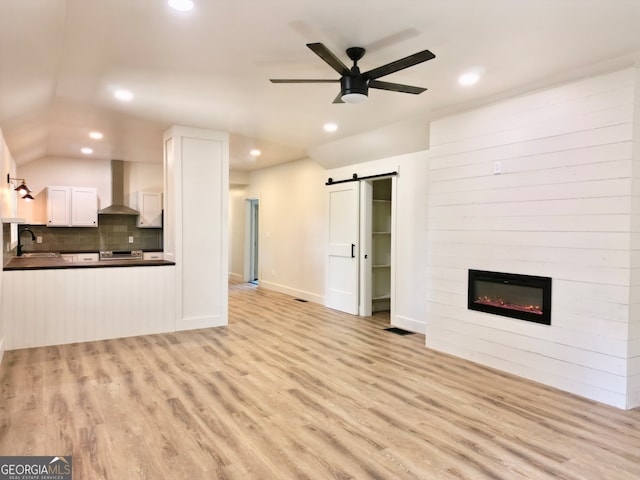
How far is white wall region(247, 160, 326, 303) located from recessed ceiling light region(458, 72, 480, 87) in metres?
3.74

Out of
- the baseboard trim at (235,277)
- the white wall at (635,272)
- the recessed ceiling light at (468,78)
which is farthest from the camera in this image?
the baseboard trim at (235,277)

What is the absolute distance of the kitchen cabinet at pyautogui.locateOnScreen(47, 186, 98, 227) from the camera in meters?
7.23

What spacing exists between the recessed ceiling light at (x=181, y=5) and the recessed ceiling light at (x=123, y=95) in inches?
70.7

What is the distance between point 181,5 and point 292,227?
585 cm

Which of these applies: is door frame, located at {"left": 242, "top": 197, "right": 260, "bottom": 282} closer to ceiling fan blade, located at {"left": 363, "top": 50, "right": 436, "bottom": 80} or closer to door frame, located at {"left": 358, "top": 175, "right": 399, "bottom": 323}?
door frame, located at {"left": 358, "top": 175, "right": 399, "bottom": 323}

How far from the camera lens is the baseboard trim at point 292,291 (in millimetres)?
7369

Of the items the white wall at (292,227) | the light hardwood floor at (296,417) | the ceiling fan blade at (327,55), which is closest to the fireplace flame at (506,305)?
the light hardwood floor at (296,417)

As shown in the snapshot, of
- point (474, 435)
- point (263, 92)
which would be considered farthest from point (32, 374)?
point (474, 435)

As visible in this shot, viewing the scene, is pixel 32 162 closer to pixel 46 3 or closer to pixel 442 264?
pixel 46 3

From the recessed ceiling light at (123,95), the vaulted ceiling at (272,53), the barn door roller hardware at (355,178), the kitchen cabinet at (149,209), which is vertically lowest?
the kitchen cabinet at (149,209)

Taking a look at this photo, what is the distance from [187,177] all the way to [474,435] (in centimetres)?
437

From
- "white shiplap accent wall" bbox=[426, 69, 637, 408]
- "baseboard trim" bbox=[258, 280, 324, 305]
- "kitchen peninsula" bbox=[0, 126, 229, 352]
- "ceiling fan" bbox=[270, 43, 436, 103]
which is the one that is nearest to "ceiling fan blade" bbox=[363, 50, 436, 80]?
"ceiling fan" bbox=[270, 43, 436, 103]

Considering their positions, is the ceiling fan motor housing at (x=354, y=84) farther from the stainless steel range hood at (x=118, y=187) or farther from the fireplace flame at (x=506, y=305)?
the stainless steel range hood at (x=118, y=187)

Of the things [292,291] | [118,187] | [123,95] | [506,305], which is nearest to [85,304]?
[123,95]
